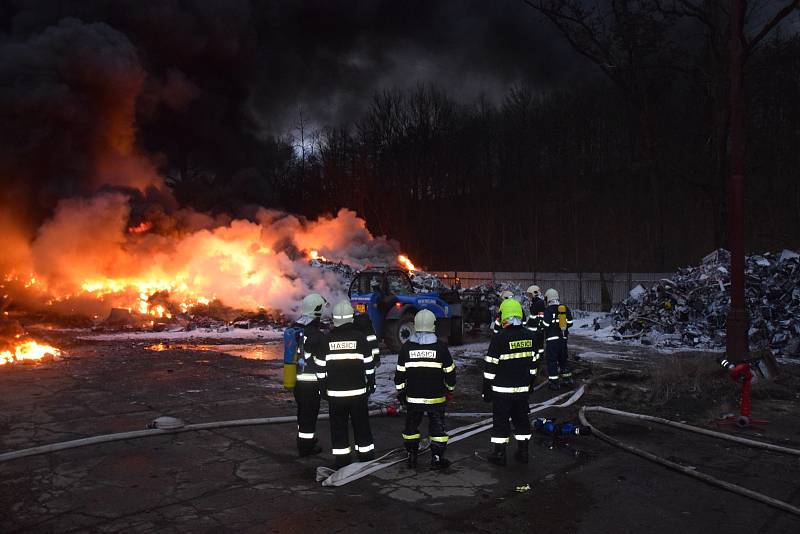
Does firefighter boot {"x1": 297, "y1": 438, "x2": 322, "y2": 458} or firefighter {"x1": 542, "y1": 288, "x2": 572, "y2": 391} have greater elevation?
firefighter {"x1": 542, "y1": 288, "x2": 572, "y2": 391}

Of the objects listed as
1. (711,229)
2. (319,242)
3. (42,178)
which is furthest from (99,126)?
(711,229)

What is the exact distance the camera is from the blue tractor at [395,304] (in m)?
14.0

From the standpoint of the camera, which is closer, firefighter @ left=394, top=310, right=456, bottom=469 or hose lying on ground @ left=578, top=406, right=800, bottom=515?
hose lying on ground @ left=578, top=406, right=800, bottom=515

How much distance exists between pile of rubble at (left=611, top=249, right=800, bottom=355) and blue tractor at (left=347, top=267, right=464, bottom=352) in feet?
19.9

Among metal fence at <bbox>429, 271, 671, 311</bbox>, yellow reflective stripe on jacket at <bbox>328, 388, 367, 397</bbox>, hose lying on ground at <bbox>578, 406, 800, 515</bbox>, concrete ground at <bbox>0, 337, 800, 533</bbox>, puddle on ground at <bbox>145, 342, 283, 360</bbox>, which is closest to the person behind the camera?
concrete ground at <bbox>0, 337, 800, 533</bbox>

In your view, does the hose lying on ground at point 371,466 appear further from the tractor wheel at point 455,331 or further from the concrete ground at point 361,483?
the tractor wheel at point 455,331

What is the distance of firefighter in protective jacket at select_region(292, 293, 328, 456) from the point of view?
610 centimetres

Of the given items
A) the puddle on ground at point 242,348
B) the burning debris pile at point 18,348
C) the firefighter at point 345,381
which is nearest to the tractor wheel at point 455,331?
the puddle on ground at point 242,348

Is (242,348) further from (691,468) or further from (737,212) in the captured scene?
(691,468)

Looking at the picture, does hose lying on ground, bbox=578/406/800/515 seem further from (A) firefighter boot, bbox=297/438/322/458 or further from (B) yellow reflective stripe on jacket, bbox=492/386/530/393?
(A) firefighter boot, bbox=297/438/322/458

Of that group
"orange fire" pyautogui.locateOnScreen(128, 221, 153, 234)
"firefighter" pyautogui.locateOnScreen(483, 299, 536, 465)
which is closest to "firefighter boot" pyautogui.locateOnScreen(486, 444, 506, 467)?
"firefighter" pyautogui.locateOnScreen(483, 299, 536, 465)

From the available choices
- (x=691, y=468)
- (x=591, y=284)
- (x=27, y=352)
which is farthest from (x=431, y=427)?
(x=591, y=284)

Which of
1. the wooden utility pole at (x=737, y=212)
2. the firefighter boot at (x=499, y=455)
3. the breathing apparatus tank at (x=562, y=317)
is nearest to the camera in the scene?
the firefighter boot at (x=499, y=455)

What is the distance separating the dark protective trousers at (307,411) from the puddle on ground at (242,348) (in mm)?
8032
